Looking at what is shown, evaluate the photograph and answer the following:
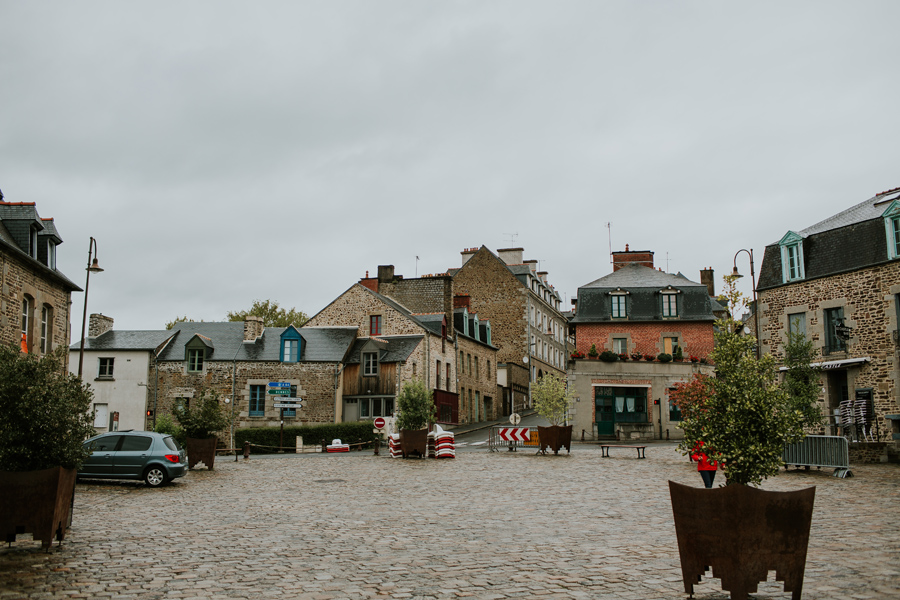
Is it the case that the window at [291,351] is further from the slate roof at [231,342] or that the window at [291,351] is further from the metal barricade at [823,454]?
the metal barricade at [823,454]

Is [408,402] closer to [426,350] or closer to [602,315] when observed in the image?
[426,350]

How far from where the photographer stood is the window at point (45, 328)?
26656mm

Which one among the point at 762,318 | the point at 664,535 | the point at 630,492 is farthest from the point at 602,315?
the point at 664,535

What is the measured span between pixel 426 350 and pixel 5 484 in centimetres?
3446

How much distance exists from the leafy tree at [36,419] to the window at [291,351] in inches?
1239

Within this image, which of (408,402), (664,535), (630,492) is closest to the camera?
(664,535)

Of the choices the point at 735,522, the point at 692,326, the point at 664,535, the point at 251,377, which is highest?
the point at 692,326

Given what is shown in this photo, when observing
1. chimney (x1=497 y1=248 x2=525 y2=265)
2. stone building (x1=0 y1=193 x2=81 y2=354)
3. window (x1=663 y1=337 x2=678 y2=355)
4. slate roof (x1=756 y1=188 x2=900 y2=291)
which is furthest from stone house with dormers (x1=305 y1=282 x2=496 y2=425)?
slate roof (x1=756 y1=188 x2=900 y2=291)

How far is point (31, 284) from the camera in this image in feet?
83.3

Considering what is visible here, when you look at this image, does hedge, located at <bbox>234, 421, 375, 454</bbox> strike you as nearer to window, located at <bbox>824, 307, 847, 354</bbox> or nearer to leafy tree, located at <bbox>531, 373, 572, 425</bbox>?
leafy tree, located at <bbox>531, 373, 572, 425</bbox>

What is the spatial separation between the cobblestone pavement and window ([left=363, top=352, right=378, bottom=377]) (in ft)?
73.1

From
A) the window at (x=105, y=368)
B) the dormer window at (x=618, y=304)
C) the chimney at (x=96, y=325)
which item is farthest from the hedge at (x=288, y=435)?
the dormer window at (x=618, y=304)

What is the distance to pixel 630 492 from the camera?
16.4 metres

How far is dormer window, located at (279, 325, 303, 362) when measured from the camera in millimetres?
42062
